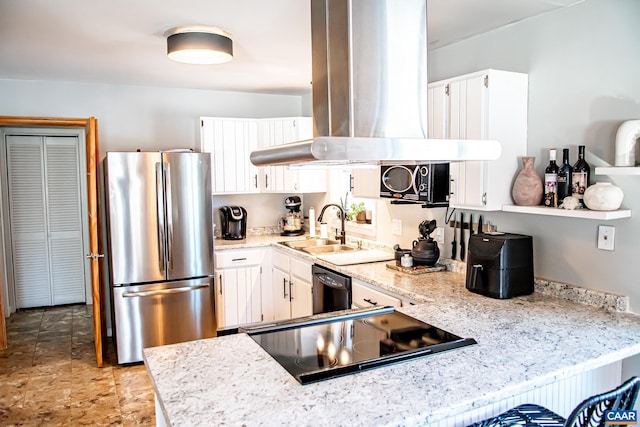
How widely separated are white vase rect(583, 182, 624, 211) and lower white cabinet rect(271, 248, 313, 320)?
6.92 ft

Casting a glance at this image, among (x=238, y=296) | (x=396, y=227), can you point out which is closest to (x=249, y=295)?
(x=238, y=296)

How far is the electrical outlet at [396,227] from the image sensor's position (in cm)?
363

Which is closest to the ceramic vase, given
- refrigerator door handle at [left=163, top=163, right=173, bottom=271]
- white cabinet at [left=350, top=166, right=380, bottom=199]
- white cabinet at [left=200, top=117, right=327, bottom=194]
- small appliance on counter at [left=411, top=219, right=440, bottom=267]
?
small appliance on counter at [left=411, top=219, right=440, bottom=267]

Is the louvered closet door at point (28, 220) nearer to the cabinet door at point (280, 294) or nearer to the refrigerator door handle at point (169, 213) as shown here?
the refrigerator door handle at point (169, 213)

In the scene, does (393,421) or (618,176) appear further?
(618,176)

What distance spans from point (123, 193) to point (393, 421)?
3052 millimetres

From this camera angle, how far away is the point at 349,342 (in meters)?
1.92

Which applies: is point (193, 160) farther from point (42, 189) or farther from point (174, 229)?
point (42, 189)

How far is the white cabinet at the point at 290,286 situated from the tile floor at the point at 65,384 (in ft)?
4.09

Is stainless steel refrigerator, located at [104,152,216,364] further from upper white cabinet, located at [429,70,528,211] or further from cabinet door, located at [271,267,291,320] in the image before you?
upper white cabinet, located at [429,70,528,211]

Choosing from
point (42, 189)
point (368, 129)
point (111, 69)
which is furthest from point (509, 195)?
point (42, 189)

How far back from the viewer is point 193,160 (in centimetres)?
391

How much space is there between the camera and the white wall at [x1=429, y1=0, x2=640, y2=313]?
2146 mm

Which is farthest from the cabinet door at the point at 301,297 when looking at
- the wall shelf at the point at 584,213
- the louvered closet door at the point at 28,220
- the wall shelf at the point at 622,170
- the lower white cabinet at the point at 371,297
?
the louvered closet door at the point at 28,220
